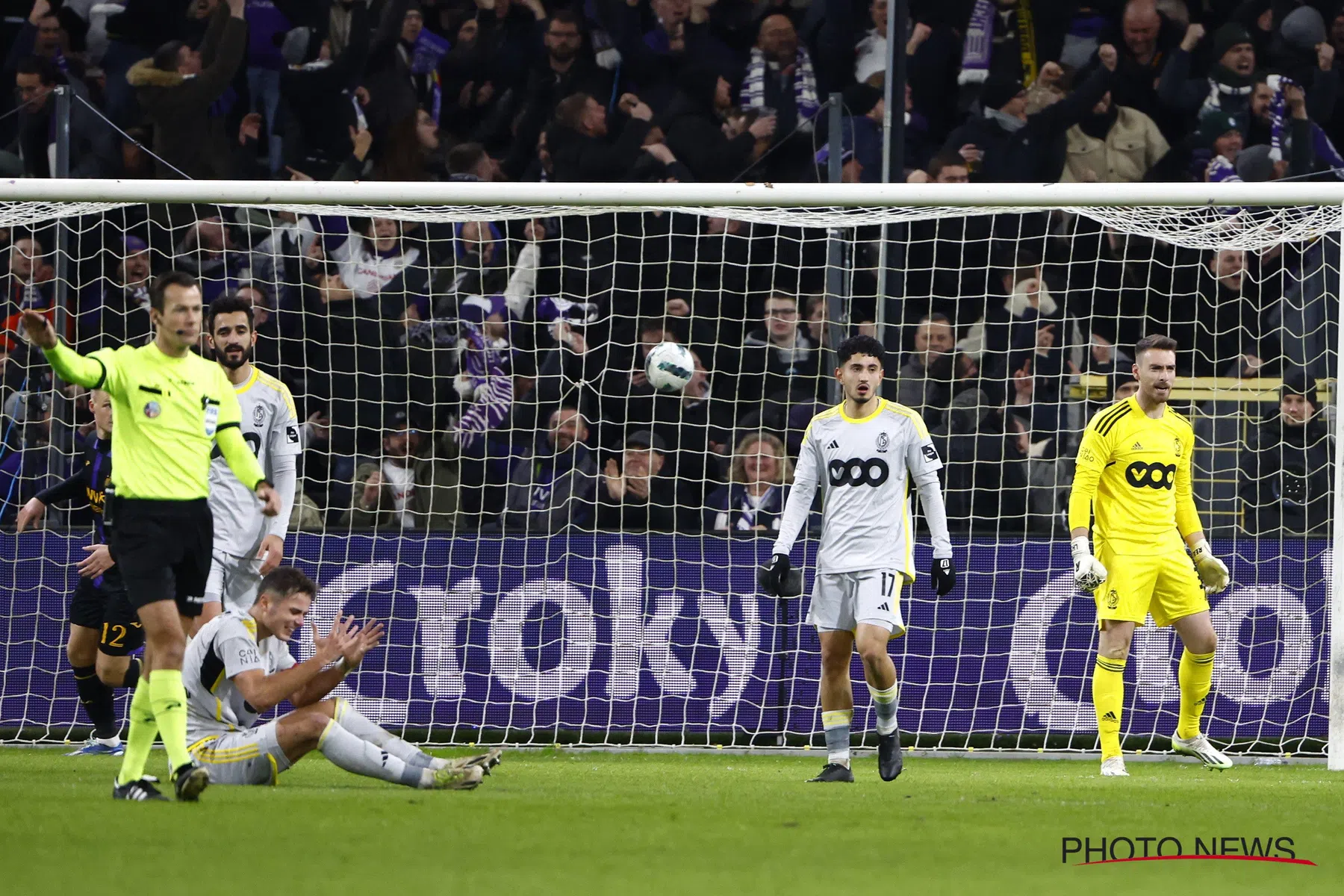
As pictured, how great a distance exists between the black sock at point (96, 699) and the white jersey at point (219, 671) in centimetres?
293

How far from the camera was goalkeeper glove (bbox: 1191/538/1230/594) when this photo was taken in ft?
29.6

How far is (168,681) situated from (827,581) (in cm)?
315

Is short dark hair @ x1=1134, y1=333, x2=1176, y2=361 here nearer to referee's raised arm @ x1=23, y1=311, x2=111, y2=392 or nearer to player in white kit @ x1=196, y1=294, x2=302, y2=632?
player in white kit @ x1=196, y1=294, x2=302, y2=632

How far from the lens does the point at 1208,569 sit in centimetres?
910

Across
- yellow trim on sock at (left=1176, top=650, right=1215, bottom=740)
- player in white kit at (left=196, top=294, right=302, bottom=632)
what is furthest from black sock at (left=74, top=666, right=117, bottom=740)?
yellow trim on sock at (left=1176, top=650, right=1215, bottom=740)

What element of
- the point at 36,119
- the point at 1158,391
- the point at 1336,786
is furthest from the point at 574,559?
the point at 36,119

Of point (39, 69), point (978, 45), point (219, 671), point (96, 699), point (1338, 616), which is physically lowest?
point (96, 699)

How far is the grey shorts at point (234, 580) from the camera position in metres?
8.30

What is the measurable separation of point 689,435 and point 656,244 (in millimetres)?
1660

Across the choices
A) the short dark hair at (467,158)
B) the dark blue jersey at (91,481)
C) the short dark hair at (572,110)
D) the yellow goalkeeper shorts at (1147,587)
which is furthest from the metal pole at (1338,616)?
the short dark hair at (467,158)

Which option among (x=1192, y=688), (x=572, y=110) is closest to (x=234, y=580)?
(x=1192, y=688)

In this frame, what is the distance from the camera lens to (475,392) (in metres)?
11.4

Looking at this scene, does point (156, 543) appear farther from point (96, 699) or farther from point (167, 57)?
point (167, 57)

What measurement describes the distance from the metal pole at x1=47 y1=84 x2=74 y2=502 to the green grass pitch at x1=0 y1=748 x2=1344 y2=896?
288 centimetres
